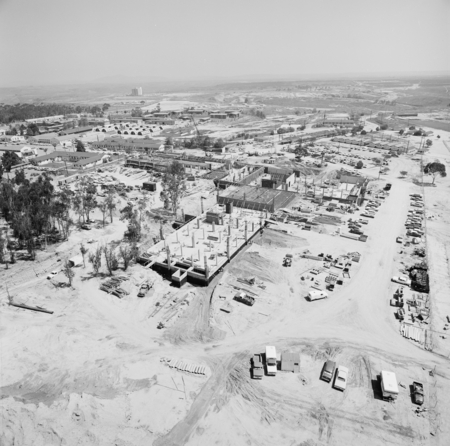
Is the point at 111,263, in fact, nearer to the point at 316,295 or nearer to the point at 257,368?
the point at 257,368

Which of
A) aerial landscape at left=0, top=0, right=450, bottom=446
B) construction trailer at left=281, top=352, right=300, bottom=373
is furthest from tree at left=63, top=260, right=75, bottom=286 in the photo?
construction trailer at left=281, top=352, right=300, bottom=373

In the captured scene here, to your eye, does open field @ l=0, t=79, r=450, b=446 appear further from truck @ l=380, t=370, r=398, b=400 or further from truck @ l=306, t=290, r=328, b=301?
truck @ l=306, t=290, r=328, b=301

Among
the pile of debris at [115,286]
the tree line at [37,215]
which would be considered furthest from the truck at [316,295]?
the tree line at [37,215]

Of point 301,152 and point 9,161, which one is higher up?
point 9,161

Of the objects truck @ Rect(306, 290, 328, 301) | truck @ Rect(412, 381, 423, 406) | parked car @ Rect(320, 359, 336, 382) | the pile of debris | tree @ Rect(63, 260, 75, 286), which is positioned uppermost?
tree @ Rect(63, 260, 75, 286)

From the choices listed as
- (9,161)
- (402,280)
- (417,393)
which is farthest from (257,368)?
(9,161)

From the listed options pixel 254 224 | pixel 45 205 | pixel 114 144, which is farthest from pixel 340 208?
pixel 114 144
